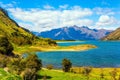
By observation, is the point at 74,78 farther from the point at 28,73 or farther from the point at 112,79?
the point at 28,73

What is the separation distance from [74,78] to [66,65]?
23936 mm

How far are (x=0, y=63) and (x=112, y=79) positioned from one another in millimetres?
34501

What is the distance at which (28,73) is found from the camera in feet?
136

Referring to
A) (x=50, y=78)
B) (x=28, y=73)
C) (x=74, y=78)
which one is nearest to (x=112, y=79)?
(x=74, y=78)

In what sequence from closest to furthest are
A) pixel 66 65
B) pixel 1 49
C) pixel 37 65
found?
pixel 37 65 < pixel 66 65 < pixel 1 49

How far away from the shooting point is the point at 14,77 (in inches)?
718

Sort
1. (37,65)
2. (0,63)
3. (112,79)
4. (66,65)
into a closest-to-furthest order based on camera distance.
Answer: (0,63) → (37,65) → (112,79) → (66,65)

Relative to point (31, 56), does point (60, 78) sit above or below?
below

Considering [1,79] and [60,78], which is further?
[60,78]

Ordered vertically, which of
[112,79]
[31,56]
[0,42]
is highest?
[0,42]

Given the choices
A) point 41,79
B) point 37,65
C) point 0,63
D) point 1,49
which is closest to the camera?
point 0,63

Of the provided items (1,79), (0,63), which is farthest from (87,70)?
(1,79)

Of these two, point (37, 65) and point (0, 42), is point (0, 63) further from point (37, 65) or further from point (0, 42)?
point (0, 42)

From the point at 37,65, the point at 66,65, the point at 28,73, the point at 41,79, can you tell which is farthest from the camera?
the point at 66,65
